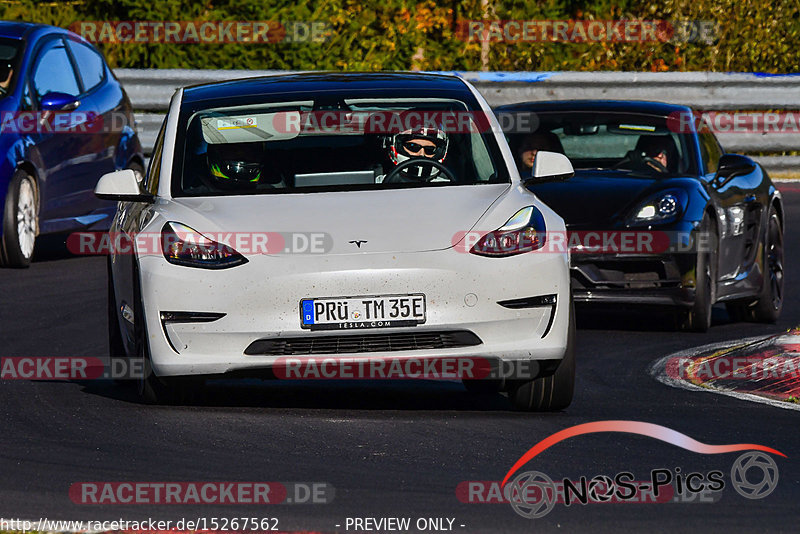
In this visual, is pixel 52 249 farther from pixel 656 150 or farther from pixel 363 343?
pixel 363 343

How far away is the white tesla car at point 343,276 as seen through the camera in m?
7.47

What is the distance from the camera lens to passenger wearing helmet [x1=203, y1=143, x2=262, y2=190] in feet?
27.5

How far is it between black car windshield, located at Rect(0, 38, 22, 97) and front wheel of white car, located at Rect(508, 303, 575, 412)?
6678mm

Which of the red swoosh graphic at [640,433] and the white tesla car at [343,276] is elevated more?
the white tesla car at [343,276]

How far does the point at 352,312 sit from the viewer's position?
746cm

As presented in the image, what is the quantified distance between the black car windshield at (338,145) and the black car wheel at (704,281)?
2693mm

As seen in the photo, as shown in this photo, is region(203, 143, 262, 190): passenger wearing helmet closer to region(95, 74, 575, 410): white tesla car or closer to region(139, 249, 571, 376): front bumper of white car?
region(95, 74, 575, 410): white tesla car

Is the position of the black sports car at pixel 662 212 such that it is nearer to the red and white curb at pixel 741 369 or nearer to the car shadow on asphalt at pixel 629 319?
the car shadow on asphalt at pixel 629 319

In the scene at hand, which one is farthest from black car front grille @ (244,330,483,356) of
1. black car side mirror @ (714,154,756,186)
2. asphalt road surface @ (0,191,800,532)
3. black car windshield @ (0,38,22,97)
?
black car windshield @ (0,38,22,97)

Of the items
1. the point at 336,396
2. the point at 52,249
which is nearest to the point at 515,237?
the point at 336,396

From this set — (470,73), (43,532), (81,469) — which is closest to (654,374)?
(81,469)

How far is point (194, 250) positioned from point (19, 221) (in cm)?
603

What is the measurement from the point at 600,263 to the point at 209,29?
32.1 ft

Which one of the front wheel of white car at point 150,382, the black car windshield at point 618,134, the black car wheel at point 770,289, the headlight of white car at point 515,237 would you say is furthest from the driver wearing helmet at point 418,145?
the black car wheel at point 770,289
